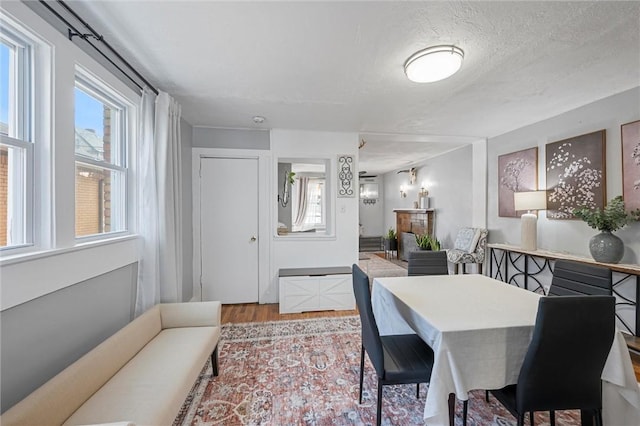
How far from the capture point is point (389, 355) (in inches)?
65.3

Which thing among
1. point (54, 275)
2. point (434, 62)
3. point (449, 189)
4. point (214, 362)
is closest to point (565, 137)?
point (449, 189)

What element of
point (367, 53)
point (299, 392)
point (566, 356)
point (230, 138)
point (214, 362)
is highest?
point (367, 53)

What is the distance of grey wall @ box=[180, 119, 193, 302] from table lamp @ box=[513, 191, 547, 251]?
14.1 ft

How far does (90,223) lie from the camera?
180 cm

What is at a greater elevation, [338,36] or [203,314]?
[338,36]

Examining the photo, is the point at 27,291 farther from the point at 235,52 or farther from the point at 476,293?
the point at 476,293

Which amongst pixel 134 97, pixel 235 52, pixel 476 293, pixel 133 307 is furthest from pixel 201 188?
pixel 476 293

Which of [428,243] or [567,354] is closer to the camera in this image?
[567,354]

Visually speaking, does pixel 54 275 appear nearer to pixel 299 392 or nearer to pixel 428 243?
pixel 299 392

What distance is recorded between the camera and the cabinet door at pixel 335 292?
3.54 meters

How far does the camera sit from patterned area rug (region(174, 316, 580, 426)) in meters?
1.73

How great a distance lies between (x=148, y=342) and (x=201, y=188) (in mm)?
2216

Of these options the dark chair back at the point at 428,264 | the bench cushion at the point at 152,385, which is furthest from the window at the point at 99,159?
the dark chair back at the point at 428,264

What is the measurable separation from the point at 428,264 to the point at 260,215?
229 cm
